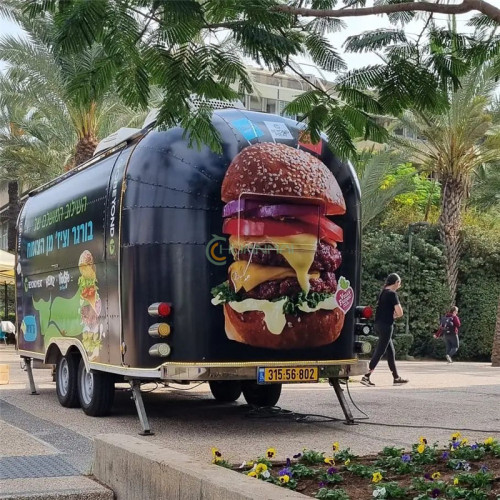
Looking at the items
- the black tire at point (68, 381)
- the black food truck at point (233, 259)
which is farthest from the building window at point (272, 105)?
the black tire at point (68, 381)

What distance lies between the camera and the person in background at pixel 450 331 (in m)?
24.6

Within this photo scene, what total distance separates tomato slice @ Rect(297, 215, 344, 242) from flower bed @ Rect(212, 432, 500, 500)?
317cm

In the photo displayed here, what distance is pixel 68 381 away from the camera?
426 inches

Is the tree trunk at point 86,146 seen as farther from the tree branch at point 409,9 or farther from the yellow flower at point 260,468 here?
the tree branch at point 409,9

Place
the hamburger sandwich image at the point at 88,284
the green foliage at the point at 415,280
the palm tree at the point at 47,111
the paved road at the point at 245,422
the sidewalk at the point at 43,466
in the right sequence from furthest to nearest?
the green foliage at the point at 415,280 → the palm tree at the point at 47,111 → the hamburger sandwich image at the point at 88,284 → the paved road at the point at 245,422 → the sidewalk at the point at 43,466

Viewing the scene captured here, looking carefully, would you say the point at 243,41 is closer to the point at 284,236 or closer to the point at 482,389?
the point at 284,236

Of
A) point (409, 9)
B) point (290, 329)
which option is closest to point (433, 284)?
→ point (290, 329)

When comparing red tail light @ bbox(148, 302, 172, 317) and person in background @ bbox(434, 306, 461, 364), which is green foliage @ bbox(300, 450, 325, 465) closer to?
red tail light @ bbox(148, 302, 172, 317)

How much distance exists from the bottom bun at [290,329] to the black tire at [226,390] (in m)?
3.15

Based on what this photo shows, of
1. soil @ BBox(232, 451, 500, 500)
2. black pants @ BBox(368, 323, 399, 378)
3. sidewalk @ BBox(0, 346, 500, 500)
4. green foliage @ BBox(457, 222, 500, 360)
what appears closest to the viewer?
soil @ BBox(232, 451, 500, 500)

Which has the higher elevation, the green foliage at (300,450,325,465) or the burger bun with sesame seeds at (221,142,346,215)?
the burger bun with sesame seeds at (221,142,346,215)

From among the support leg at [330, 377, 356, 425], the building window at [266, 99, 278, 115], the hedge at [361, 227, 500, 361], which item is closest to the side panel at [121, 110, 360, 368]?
the building window at [266, 99, 278, 115]

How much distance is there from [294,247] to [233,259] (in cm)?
62

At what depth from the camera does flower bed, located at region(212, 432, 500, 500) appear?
4.64 meters
